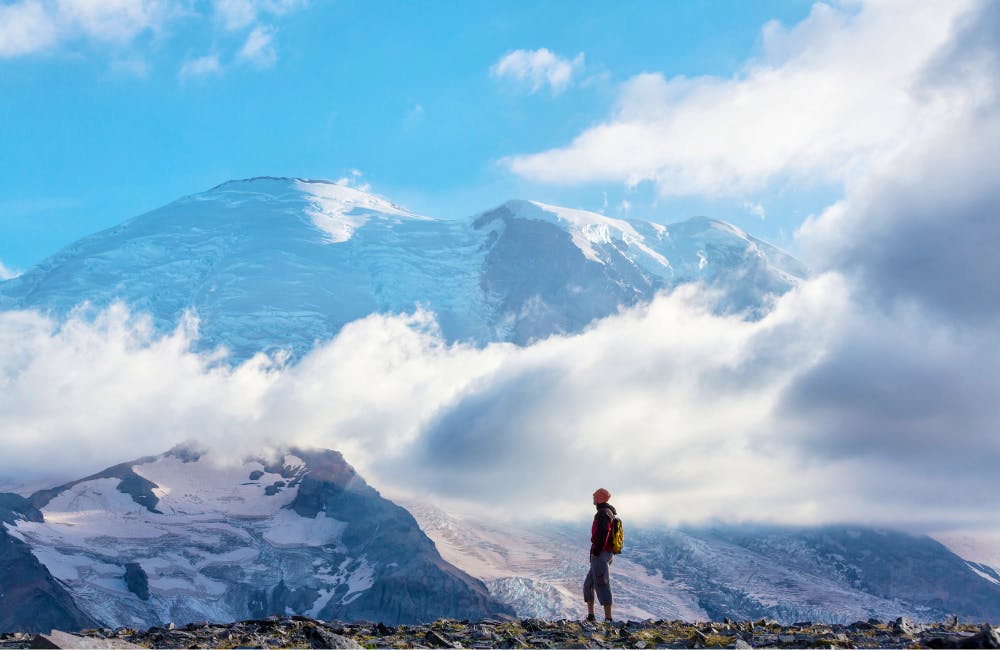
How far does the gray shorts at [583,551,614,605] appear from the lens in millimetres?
31302

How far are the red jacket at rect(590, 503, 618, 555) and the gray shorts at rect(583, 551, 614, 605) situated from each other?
0.19 m

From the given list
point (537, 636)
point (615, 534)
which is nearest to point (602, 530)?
point (615, 534)

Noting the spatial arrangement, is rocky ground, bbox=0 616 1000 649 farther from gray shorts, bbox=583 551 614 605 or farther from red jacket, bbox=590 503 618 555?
red jacket, bbox=590 503 618 555

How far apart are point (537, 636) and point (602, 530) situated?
4088 mm

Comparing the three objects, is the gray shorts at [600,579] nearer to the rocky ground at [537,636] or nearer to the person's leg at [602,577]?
the person's leg at [602,577]

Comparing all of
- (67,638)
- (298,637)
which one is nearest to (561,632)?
(298,637)

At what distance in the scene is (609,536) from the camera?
103 feet

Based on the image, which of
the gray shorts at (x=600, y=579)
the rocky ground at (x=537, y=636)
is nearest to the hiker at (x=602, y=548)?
the gray shorts at (x=600, y=579)

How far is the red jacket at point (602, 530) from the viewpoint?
103 feet

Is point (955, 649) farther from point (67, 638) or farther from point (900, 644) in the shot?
point (67, 638)

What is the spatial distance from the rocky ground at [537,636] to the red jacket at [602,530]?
7.79ft

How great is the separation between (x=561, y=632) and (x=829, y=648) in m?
7.88

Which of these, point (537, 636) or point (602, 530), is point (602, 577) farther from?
point (537, 636)

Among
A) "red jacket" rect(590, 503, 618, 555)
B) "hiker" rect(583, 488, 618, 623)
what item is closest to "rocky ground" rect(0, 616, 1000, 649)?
"hiker" rect(583, 488, 618, 623)
